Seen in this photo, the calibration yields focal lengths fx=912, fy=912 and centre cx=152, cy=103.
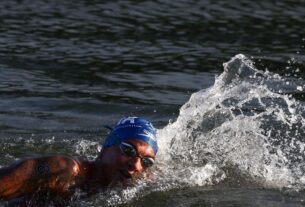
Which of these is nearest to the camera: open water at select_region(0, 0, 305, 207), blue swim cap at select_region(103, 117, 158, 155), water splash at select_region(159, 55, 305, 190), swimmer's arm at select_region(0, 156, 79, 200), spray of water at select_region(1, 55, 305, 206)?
swimmer's arm at select_region(0, 156, 79, 200)

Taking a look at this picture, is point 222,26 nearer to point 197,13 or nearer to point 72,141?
point 197,13

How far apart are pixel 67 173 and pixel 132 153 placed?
0.58m

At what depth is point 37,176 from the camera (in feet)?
23.7

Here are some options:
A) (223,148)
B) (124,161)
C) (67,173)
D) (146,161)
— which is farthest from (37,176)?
(223,148)

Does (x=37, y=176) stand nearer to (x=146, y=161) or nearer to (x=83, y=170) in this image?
(x=83, y=170)

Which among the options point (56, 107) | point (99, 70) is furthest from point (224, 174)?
point (99, 70)

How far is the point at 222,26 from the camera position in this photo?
1800 centimetres

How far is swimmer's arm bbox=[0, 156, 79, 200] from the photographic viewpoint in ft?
23.3

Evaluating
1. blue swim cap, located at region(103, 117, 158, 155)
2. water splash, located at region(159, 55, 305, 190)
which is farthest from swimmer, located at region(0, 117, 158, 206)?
water splash, located at region(159, 55, 305, 190)

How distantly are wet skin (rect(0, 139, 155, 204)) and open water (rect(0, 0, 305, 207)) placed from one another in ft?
0.60

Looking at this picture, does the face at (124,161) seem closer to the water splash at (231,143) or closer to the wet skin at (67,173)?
the wet skin at (67,173)

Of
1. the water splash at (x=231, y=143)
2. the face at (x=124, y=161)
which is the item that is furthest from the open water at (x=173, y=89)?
the face at (x=124, y=161)

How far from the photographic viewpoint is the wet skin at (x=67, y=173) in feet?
23.4

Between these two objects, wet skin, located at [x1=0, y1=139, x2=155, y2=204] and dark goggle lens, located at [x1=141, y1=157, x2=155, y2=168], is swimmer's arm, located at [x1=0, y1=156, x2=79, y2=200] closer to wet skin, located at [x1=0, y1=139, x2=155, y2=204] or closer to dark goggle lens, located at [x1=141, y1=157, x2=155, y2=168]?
wet skin, located at [x1=0, y1=139, x2=155, y2=204]
